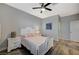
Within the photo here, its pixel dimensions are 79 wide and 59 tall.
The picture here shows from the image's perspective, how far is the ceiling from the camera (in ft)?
5.90

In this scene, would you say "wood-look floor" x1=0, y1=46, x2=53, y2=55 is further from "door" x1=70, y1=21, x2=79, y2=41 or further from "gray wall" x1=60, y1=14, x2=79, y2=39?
"door" x1=70, y1=21, x2=79, y2=41

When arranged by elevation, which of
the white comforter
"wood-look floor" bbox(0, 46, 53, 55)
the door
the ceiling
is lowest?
"wood-look floor" bbox(0, 46, 53, 55)

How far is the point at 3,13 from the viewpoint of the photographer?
178cm

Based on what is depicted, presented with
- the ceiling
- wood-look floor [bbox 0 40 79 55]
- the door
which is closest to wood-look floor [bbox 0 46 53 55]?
wood-look floor [bbox 0 40 79 55]

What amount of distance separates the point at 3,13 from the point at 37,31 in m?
0.70

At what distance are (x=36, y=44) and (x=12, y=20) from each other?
2.07ft

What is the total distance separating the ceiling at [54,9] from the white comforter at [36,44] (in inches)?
17.2

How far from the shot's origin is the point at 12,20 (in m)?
1.83

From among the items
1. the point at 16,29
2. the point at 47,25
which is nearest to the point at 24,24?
the point at 16,29

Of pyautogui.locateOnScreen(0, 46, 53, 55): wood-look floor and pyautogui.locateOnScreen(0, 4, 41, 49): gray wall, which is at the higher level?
pyautogui.locateOnScreen(0, 4, 41, 49): gray wall

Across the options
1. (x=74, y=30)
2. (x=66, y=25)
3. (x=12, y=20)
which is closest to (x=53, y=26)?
(x=66, y=25)

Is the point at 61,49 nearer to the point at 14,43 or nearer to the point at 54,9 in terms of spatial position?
the point at 54,9

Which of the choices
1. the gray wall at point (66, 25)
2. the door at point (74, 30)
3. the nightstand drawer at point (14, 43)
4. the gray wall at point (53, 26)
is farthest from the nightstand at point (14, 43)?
the door at point (74, 30)

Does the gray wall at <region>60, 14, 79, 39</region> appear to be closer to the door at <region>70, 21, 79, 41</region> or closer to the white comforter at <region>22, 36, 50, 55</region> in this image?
the door at <region>70, 21, 79, 41</region>
